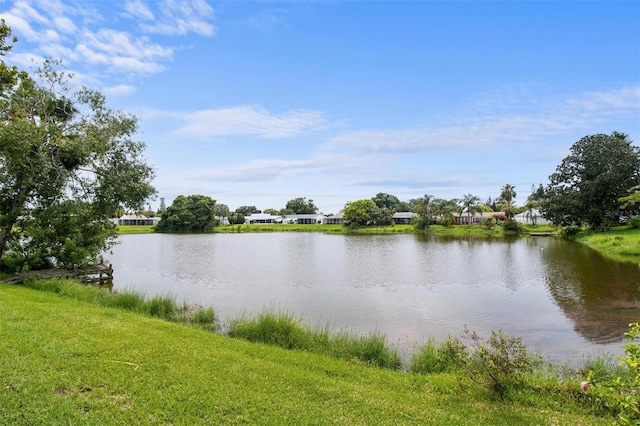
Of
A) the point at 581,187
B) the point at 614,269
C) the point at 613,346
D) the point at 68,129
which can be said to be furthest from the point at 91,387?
the point at 581,187

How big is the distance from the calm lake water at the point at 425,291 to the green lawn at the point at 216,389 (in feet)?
15.1

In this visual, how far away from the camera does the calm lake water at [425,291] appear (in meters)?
12.9

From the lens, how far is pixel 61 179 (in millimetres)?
16891

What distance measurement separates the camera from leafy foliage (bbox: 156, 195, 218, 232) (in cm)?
8150

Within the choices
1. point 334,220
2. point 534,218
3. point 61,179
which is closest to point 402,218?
point 334,220

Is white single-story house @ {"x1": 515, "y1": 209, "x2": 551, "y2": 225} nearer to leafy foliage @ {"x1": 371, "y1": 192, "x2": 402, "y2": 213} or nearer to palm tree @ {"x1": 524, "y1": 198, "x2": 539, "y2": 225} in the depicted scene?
palm tree @ {"x1": 524, "y1": 198, "x2": 539, "y2": 225}

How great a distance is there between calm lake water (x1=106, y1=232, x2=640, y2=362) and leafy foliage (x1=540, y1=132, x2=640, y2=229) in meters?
19.8

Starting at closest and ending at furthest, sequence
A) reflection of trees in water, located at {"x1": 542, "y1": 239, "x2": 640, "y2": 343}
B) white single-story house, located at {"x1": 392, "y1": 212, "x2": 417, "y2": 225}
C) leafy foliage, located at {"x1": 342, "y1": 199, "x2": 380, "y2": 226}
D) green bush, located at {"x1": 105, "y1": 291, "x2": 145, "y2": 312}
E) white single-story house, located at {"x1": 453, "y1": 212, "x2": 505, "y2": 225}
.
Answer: green bush, located at {"x1": 105, "y1": 291, "x2": 145, "y2": 312} < reflection of trees in water, located at {"x1": 542, "y1": 239, "x2": 640, "y2": 343} < white single-story house, located at {"x1": 453, "y1": 212, "x2": 505, "y2": 225} < leafy foliage, located at {"x1": 342, "y1": 199, "x2": 380, "y2": 226} < white single-story house, located at {"x1": 392, "y1": 212, "x2": 417, "y2": 225}

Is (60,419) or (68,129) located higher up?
(68,129)

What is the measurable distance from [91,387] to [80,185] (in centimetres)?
1498

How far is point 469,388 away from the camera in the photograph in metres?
6.54

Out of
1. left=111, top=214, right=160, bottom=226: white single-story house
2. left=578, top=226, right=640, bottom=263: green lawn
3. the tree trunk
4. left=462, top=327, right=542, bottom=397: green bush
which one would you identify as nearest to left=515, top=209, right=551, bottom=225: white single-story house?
left=578, top=226, right=640, bottom=263: green lawn

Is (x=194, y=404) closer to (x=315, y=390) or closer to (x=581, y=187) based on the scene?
(x=315, y=390)

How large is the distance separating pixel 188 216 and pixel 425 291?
71.0 metres
